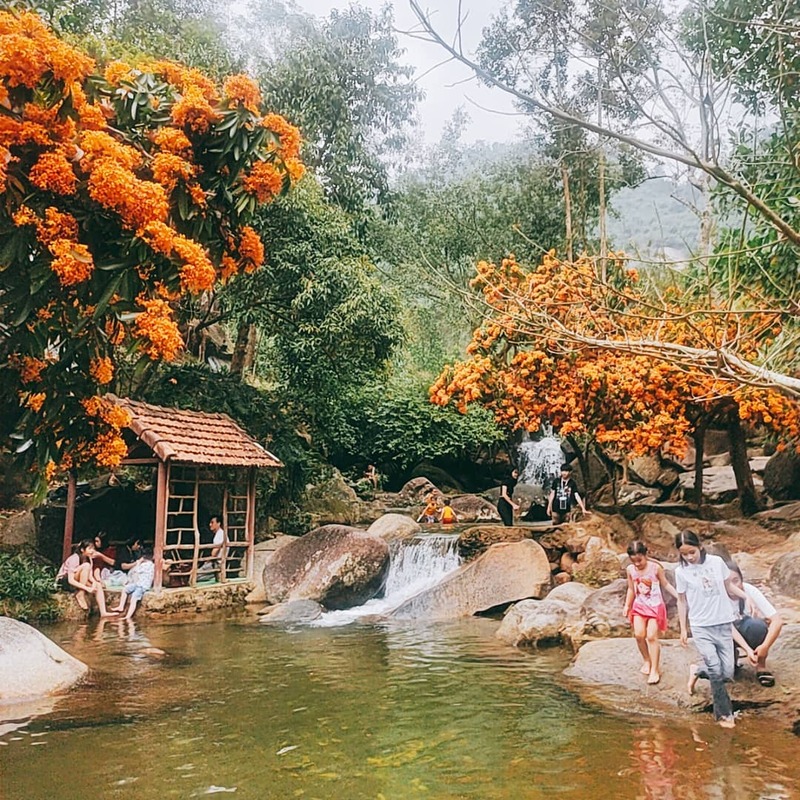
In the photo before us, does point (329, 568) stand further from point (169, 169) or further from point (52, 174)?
point (52, 174)

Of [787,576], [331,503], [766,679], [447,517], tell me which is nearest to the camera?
[766,679]

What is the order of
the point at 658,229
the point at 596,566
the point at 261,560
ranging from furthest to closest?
1. the point at 261,560
2. the point at 596,566
3. the point at 658,229

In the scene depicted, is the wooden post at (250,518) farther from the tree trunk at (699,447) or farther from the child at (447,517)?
the tree trunk at (699,447)

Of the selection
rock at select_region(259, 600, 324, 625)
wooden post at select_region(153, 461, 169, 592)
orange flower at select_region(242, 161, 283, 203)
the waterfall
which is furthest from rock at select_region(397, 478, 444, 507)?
orange flower at select_region(242, 161, 283, 203)

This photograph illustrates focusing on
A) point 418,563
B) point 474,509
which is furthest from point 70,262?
point 474,509

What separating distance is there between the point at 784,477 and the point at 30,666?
703 inches

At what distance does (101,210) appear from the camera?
5656mm

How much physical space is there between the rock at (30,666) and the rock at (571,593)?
6753mm

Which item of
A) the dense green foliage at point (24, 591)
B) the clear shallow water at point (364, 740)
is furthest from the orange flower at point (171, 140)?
the dense green foliage at point (24, 591)

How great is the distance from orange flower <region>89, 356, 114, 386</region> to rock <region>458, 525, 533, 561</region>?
10.6 metres

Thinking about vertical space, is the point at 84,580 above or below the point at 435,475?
below

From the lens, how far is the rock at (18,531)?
15.8 meters

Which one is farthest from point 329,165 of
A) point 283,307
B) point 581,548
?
point 581,548

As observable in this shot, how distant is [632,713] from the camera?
7.46 metres
